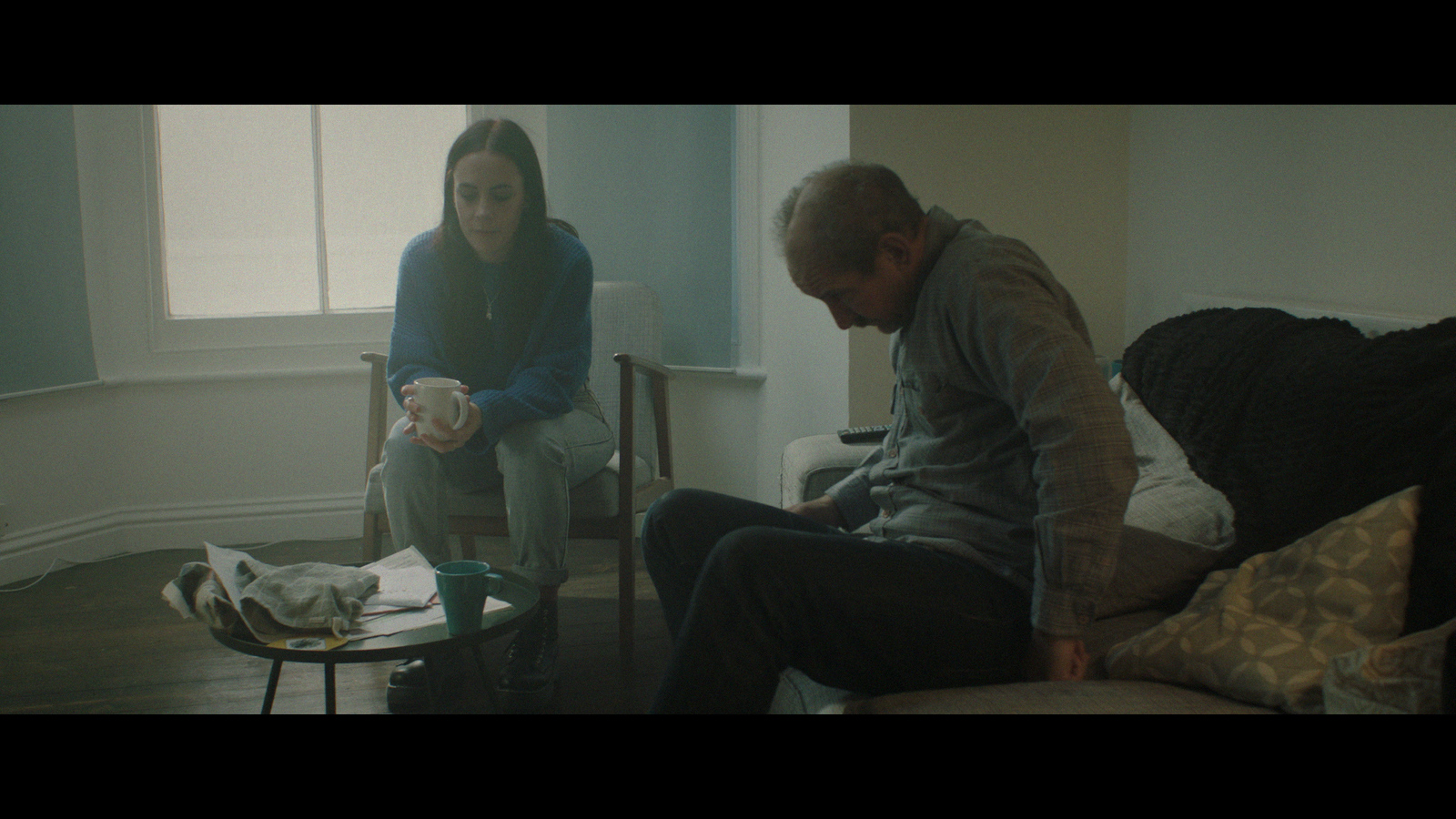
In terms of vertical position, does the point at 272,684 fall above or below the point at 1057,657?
below

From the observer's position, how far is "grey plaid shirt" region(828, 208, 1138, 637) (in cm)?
102

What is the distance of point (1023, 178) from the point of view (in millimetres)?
2457

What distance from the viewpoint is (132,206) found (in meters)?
2.98

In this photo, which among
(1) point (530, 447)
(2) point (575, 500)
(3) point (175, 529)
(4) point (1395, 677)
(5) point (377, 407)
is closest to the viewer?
(4) point (1395, 677)

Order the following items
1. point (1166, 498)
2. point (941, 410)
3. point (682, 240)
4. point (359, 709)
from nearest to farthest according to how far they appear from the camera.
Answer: point (941, 410), point (1166, 498), point (359, 709), point (682, 240)

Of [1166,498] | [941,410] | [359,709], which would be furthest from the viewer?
[359,709]

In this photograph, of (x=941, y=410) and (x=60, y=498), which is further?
(x=60, y=498)

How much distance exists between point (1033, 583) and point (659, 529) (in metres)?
0.52

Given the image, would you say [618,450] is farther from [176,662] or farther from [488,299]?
[176,662]

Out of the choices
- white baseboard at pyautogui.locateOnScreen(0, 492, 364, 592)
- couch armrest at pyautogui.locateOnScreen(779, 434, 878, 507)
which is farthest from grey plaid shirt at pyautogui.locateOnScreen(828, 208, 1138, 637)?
white baseboard at pyautogui.locateOnScreen(0, 492, 364, 592)

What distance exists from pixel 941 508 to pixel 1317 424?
0.47m

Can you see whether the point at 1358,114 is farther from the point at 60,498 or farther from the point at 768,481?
the point at 60,498

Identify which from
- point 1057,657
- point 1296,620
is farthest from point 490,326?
point 1296,620
